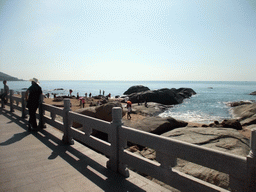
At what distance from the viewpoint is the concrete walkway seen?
3678mm

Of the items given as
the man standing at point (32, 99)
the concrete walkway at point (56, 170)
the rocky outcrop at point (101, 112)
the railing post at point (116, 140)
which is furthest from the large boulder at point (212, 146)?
the man standing at point (32, 99)

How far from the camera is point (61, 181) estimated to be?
3.87 m

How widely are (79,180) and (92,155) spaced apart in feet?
4.66

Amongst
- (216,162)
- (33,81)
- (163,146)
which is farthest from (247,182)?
(33,81)

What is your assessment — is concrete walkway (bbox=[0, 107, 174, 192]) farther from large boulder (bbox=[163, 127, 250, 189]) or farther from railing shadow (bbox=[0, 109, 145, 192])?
large boulder (bbox=[163, 127, 250, 189])

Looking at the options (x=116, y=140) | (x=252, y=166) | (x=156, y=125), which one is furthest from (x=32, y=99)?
(x=252, y=166)

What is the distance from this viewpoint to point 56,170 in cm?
437

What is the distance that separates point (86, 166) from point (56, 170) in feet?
2.34

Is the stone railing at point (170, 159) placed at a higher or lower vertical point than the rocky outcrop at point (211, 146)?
higher

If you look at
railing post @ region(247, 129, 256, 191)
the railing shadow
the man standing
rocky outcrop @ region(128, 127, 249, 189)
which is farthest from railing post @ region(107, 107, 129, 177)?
the man standing

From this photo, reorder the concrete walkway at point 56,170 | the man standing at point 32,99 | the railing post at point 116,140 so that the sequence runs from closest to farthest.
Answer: the concrete walkway at point 56,170 < the railing post at point 116,140 < the man standing at point 32,99

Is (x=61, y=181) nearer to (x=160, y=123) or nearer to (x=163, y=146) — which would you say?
(x=163, y=146)

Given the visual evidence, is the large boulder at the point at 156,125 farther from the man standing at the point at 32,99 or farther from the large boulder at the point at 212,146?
the man standing at the point at 32,99

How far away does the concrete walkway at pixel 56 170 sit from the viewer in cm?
368
